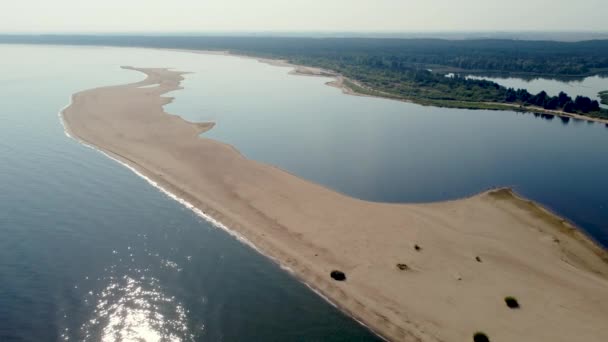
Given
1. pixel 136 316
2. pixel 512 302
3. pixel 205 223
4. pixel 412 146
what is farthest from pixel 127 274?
pixel 412 146

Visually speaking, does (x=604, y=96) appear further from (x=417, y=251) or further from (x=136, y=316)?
(x=136, y=316)

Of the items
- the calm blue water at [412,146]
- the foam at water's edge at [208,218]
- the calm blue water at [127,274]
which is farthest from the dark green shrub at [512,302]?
the calm blue water at [412,146]

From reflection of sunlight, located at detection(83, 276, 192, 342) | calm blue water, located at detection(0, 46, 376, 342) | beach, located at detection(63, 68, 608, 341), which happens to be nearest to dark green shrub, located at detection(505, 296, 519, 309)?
beach, located at detection(63, 68, 608, 341)

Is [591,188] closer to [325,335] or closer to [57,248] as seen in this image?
[325,335]

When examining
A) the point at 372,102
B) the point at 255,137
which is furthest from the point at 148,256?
the point at 372,102

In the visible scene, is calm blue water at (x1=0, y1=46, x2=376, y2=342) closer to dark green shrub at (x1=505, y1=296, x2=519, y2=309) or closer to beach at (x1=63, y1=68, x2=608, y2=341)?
beach at (x1=63, y1=68, x2=608, y2=341)

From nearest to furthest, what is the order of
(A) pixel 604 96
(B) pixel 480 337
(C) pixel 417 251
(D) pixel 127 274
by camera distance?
(B) pixel 480 337
(D) pixel 127 274
(C) pixel 417 251
(A) pixel 604 96
